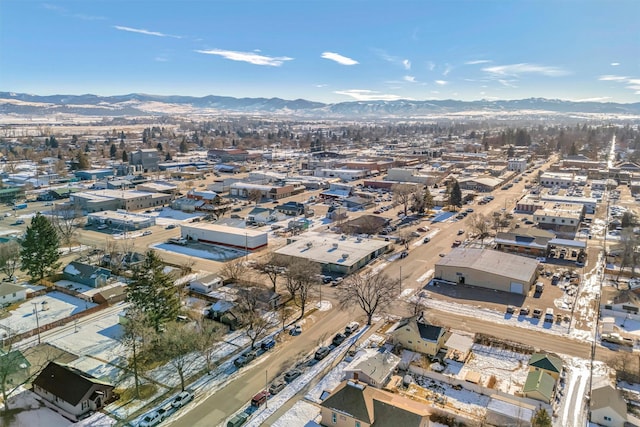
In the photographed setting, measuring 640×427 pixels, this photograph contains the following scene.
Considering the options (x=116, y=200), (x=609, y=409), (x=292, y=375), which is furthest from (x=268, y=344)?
→ (x=116, y=200)

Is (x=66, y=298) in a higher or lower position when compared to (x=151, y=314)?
lower

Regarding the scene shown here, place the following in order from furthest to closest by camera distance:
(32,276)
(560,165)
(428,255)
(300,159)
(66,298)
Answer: (300,159) → (560,165) → (428,255) → (32,276) → (66,298)

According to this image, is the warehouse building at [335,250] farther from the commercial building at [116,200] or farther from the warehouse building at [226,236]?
the commercial building at [116,200]

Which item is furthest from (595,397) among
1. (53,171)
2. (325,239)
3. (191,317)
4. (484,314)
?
(53,171)

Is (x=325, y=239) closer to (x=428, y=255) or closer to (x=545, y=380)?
(x=428, y=255)

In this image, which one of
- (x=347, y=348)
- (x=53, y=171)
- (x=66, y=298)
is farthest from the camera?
(x=53, y=171)

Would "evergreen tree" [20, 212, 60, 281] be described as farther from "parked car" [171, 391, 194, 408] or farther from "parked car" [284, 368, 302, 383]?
"parked car" [284, 368, 302, 383]
